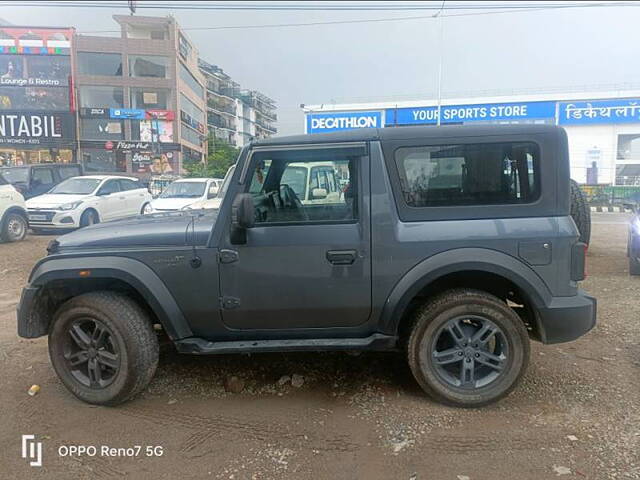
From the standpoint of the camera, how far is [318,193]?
3.50 meters

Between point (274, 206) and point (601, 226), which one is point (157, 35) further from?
point (274, 206)

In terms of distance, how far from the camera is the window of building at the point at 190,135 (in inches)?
2238

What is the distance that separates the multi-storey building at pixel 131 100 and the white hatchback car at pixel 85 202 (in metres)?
40.6

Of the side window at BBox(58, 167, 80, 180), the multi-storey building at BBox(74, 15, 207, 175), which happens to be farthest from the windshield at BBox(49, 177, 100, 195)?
the multi-storey building at BBox(74, 15, 207, 175)

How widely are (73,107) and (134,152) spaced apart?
7319 millimetres

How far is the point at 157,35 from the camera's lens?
57.2 meters

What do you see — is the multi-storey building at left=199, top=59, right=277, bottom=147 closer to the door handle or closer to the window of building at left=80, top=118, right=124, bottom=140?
the window of building at left=80, top=118, right=124, bottom=140

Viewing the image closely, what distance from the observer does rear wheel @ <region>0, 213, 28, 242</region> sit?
443 inches

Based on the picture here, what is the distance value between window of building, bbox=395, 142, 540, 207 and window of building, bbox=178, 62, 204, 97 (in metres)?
59.0

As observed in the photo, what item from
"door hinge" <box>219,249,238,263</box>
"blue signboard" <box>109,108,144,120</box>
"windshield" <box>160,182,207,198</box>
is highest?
"blue signboard" <box>109,108,144,120</box>

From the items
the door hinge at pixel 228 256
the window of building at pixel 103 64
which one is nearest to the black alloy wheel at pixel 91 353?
the door hinge at pixel 228 256

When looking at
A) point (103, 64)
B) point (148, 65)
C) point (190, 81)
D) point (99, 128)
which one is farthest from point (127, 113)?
point (190, 81)

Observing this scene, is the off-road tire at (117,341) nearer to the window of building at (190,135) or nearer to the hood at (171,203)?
the hood at (171,203)

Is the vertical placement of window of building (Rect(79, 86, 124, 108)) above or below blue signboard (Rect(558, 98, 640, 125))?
above
